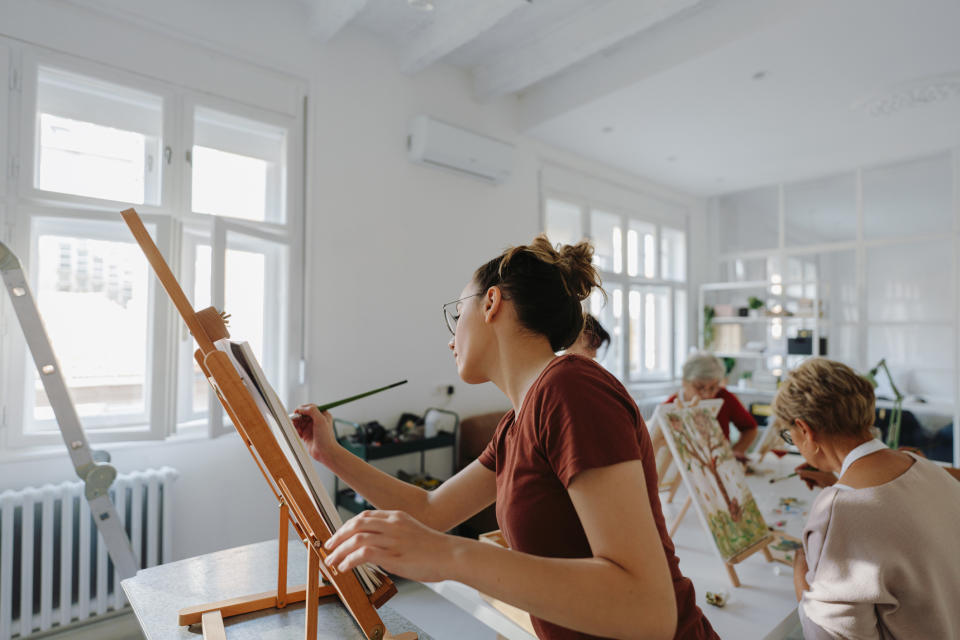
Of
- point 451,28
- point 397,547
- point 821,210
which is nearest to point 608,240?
point 821,210

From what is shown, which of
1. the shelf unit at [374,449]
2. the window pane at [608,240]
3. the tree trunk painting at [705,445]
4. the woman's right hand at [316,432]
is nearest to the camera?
the woman's right hand at [316,432]

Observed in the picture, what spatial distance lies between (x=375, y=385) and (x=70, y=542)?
178 centimetres

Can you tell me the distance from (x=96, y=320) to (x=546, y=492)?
2.67m

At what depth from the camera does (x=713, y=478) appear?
1912 mm

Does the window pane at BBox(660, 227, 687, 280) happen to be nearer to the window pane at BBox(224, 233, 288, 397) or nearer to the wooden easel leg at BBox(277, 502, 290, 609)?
the window pane at BBox(224, 233, 288, 397)

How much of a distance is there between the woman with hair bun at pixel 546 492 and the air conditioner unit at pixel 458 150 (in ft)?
9.34

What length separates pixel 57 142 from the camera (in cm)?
256

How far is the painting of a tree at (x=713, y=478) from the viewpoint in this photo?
175cm

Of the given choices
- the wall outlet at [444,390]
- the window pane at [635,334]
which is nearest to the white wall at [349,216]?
the wall outlet at [444,390]

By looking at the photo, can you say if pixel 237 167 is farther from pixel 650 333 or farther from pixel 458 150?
pixel 650 333

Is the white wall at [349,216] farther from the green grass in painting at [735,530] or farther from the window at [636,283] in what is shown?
the green grass in painting at [735,530]

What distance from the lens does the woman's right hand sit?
129 cm

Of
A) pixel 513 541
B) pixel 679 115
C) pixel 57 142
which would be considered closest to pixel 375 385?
pixel 57 142

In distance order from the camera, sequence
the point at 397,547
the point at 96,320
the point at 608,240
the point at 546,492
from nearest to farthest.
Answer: the point at 397,547 < the point at 546,492 < the point at 96,320 < the point at 608,240
